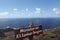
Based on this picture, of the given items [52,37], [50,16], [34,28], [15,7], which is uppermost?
[15,7]

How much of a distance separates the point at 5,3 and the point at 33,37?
0.67 metres

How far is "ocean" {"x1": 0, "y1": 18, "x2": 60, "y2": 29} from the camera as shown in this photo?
203 centimetres

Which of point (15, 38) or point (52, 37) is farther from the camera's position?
point (52, 37)

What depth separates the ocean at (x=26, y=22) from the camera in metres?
2.03

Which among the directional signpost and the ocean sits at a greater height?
the ocean

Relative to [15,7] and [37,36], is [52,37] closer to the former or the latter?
[37,36]

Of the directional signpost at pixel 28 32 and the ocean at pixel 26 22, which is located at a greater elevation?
the ocean at pixel 26 22

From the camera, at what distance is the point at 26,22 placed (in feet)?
6.94

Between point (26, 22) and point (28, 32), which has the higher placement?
point (26, 22)

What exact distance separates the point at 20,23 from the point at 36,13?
0.31 m

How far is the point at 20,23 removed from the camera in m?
2.09

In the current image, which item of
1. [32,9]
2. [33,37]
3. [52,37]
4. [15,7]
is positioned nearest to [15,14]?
[15,7]

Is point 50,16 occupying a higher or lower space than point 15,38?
higher

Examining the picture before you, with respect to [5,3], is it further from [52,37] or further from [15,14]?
[52,37]
